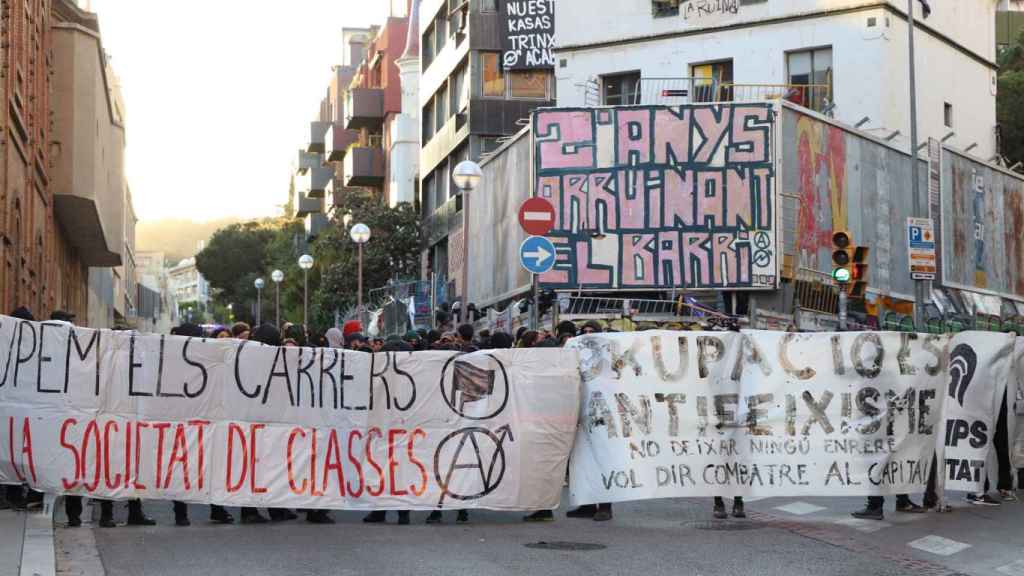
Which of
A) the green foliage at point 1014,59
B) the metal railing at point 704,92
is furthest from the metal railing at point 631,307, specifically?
the green foliage at point 1014,59

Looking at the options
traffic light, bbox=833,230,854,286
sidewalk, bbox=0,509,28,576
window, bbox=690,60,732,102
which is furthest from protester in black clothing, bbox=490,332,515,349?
window, bbox=690,60,732,102

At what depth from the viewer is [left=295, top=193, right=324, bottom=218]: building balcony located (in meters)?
100

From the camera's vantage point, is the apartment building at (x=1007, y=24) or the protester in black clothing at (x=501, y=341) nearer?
the protester in black clothing at (x=501, y=341)

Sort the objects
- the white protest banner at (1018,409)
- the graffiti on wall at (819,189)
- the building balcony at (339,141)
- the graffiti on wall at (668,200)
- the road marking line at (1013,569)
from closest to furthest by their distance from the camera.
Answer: the road marking line at (1013,569)
the white protest banner at (1018,409)
the graffiti on wall at (668,200)
the graffiti on wall at (819,189)
the building balcony at (339,141)

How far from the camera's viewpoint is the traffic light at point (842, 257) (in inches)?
843

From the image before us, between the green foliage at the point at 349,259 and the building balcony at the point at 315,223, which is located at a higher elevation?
the building balcony at the point at 315,223

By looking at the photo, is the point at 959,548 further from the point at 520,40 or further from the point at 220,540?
the point at 520,40

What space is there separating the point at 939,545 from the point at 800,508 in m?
2.64

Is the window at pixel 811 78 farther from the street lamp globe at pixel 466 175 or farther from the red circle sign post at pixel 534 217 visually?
the red circle sign post at pixel 534 217

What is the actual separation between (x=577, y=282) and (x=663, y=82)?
33.4 ft

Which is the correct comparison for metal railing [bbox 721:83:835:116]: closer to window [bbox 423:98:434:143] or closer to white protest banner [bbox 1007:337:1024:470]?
window [bbox 423:98:434:143]

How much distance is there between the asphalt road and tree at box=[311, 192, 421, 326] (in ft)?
145

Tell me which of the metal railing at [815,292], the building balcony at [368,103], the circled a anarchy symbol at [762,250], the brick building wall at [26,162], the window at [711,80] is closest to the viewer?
the brick building wall at [26,162]

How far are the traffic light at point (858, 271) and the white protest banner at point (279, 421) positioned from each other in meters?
9.97
